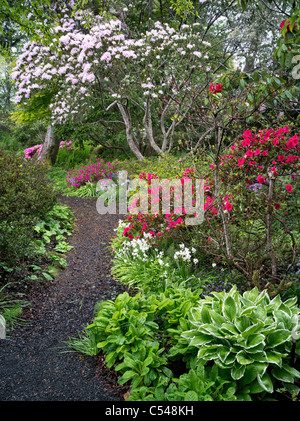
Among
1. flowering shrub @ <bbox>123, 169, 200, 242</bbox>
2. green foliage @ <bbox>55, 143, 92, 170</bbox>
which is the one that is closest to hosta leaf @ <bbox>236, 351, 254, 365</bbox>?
flowering shrub @ <bbox>123, 169, 200, 242</bbox>

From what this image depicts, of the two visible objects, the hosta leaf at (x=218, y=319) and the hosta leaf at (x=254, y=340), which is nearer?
the hosta leaf at (x=254, y=340)

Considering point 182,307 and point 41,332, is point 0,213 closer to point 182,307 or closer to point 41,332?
→ point 41,332

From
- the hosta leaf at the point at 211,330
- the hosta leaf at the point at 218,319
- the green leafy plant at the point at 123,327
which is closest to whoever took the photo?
the hosta leaf at the point at 211,330

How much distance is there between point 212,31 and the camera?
10727mm

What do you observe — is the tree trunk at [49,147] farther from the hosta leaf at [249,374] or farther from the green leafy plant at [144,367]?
the hosta leaf at [249,374]

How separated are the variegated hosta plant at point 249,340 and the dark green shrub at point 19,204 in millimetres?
2227

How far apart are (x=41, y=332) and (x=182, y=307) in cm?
136

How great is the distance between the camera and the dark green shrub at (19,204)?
11.6 feet

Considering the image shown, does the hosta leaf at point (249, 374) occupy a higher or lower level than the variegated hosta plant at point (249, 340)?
lower

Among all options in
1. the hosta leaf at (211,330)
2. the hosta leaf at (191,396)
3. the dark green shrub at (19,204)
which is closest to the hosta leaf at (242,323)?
the hosta leaf at (211,330)

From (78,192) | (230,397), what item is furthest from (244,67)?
(230,397)

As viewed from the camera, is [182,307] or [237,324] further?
[182,307]

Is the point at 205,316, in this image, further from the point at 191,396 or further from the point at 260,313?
the point at 191,396

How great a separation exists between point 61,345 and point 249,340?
1.62 metres
